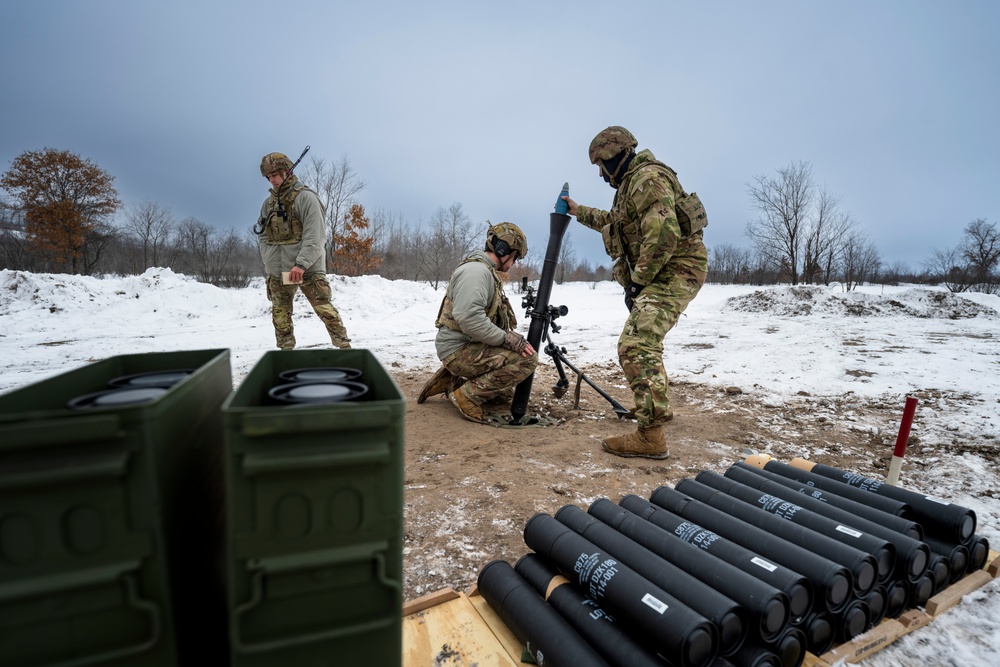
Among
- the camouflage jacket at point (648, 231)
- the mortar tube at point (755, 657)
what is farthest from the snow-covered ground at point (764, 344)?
the camouflage jacket at point (648, 231)

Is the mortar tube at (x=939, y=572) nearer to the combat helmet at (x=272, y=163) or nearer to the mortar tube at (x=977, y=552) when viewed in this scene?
the mortar tube at (x=977, y=552)

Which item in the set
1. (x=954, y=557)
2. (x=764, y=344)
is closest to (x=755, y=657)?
(x=954, y=557)

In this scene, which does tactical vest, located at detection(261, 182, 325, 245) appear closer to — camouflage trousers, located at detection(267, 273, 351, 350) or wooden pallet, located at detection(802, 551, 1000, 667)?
camouflage trousers, located at detection(267, 273, 351, 350)

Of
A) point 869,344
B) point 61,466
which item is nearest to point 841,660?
point 61,466

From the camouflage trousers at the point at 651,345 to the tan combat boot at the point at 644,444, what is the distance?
6 centimetres

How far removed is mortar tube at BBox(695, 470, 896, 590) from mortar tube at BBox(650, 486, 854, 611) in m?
0.23

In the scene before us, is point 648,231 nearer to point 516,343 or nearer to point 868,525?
point 516,343

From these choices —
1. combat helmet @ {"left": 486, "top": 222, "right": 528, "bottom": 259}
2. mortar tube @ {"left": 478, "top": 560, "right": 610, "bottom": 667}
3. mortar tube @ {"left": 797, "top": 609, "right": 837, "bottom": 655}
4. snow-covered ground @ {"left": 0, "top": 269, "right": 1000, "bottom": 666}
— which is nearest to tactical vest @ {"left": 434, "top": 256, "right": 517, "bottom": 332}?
combat helmet @ {"left": 486, "top": 222, "right": 528, "bottom": 259}

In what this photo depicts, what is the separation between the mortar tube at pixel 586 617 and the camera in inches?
58.2

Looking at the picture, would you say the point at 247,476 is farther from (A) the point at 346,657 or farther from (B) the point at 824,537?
(B) the point at 824,537

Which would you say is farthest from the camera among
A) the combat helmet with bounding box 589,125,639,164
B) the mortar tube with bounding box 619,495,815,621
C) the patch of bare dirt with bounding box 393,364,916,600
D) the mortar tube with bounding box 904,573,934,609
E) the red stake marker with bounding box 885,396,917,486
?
the combat helmet with bounding box 589,125,639,164

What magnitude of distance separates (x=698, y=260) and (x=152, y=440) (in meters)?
3.78

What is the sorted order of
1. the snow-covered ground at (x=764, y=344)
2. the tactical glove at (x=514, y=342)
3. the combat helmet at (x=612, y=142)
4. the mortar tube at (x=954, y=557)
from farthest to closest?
the tactical glove at (x=514, y=342) → the combat helmet at (x=612, y=142) → the snow-covered ground at (x=764, y=344) → the mortar tube at (x=954, y=557)

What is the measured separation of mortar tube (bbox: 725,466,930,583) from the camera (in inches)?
73.4
